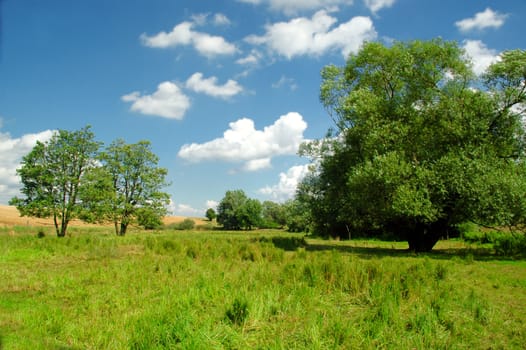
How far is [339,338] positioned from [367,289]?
2893 millimetres

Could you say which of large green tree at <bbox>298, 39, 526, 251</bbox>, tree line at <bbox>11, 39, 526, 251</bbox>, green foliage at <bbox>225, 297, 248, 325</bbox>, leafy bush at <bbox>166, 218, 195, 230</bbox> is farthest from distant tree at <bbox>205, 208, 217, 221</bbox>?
green foliage at <bbox>225, 297, 248, 325</bbox>

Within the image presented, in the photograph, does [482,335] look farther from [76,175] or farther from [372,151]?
[76,175]

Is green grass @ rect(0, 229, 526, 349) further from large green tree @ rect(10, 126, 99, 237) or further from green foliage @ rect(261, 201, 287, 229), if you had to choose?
green foliage @ rect(261, 201, 287, 229)

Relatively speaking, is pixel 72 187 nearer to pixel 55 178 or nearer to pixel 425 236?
pixel 55 178

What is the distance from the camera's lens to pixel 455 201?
60.0ft

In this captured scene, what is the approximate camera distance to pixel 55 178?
35.4m

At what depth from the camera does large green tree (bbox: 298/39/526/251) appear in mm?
17266

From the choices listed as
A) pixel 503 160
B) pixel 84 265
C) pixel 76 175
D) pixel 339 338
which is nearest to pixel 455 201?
pixel 503 160

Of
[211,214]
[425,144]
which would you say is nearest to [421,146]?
[425,144]

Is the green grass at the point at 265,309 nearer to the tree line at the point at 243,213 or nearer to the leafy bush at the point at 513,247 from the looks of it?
the leafy bush at the point at 513,247

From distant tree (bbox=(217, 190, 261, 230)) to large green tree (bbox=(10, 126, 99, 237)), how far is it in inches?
2438

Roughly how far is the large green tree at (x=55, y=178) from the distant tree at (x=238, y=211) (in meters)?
61.9

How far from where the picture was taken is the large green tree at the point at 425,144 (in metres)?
17.3

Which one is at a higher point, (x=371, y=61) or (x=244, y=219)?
(x=371, y=61)
